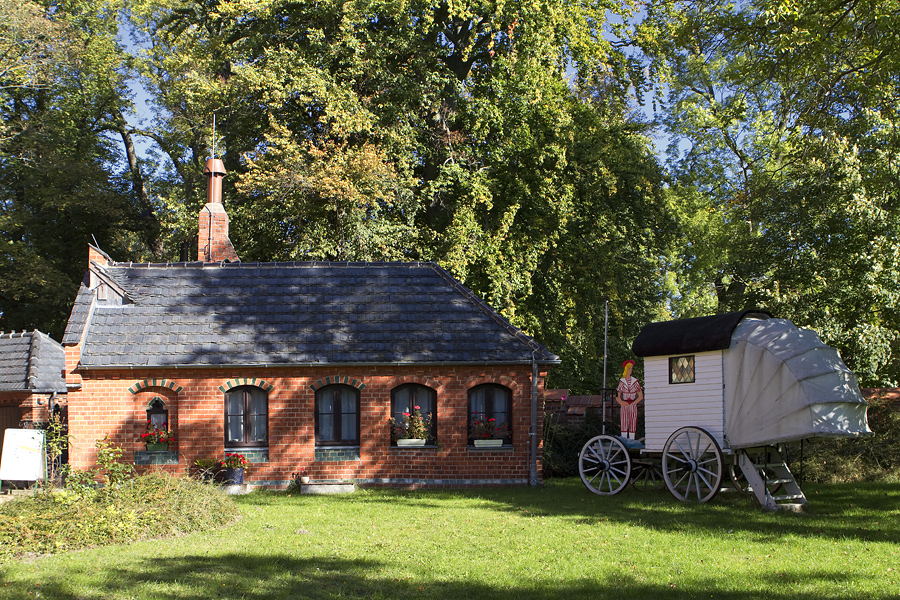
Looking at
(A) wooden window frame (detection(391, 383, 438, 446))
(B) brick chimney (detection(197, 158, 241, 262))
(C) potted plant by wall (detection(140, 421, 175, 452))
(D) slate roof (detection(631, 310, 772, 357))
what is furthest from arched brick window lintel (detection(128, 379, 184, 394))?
(D) slate roof (detection(631, 310, 772, 357))

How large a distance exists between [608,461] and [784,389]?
4038 mm

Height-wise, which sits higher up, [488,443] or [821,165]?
[821,165]

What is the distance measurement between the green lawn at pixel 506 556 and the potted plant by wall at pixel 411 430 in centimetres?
310

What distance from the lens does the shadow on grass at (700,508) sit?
11359 millimetres

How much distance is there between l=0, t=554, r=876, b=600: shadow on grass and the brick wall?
784 cm

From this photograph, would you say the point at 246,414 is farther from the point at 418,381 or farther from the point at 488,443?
the point at 488,443

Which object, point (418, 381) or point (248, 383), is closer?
point (248, 383)

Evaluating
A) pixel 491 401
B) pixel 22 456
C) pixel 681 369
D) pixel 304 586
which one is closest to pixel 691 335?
pixel 681 369

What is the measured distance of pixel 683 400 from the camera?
14.6 metres

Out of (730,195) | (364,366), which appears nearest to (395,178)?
(364,366)

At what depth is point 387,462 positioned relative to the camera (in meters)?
16.9

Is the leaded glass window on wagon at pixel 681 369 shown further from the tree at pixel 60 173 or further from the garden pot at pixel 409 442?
the tree at pixel 60 173

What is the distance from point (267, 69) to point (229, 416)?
462 inches

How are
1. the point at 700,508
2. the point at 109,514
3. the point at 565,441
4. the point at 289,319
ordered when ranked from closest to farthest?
the point at 109,514, the point at 700,508, the point at 289,319, the point at 565,441
